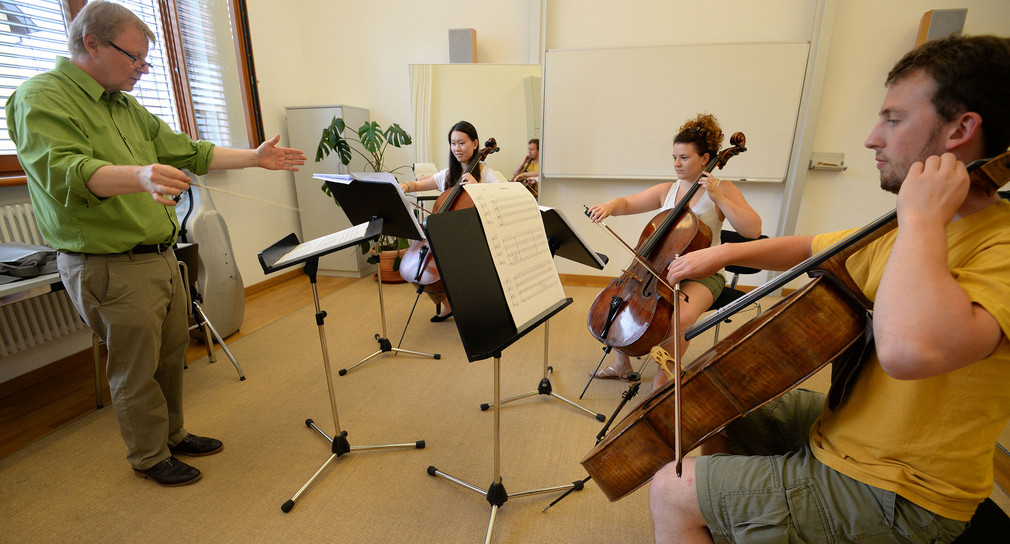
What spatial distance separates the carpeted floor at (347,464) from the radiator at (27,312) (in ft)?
1.99

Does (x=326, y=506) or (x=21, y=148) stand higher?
(x=21, y=148)

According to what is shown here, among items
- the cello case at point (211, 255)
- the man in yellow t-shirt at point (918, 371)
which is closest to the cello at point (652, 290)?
the man in yellow t-shirt at point (918, 371)

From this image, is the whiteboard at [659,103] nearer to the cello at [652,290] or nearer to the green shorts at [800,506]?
the cello at [652,290]

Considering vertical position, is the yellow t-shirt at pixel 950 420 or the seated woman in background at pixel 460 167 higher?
the seated woman in background at pixel 460 167

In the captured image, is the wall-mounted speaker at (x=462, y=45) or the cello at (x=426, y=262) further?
the wall-mounted speaker at (x=462, y=45)

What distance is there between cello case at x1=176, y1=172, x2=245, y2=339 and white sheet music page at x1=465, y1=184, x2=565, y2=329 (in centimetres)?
213

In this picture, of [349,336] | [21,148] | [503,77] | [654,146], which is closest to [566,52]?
[503,77]

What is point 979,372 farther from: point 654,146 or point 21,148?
point 654,146

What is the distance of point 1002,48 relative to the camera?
677mm

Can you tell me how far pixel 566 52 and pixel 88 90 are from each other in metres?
2.86

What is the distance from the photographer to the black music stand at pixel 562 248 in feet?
5.90

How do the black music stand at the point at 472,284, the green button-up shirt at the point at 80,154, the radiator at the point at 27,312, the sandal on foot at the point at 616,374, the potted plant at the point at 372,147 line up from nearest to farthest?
the black music stand at the point at 472,284 < the green button-up shirt at the point at 80,154 < the radiator at the point at 27,312 < the sandal on foot at the point at 616,374 < the potted plant at the point at 372,147

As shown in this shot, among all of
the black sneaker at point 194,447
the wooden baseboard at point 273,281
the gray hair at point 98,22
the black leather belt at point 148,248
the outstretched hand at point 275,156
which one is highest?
the gray hair at point 98,22

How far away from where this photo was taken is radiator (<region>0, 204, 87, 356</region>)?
209 cm
